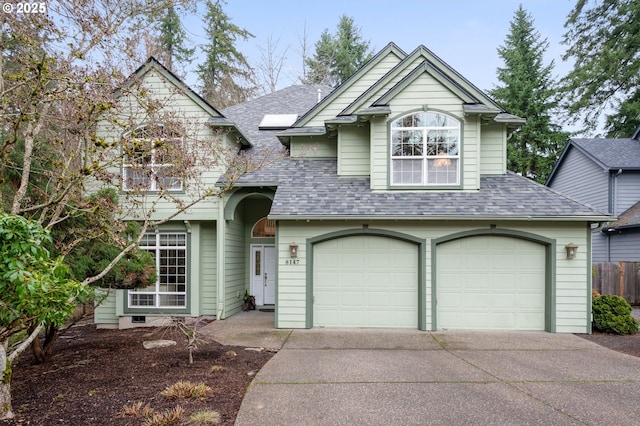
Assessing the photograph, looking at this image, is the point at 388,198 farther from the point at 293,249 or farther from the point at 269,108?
the point at 269,108

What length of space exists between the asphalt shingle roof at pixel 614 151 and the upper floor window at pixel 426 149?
34.6 ft

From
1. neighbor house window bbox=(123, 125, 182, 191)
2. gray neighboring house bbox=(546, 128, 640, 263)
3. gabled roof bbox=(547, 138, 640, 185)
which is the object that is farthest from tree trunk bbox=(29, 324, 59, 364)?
gabled roof bbox=(547, 138, 640, 185)

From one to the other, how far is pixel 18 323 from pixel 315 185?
6.62m

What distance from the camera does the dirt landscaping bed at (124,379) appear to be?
13.7 ft

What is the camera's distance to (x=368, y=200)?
29.1 feet

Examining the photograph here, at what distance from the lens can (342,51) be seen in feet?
91.5

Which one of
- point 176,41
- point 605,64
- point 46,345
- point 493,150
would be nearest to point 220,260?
point 46,345

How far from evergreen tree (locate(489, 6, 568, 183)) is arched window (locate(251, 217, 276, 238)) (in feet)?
62.6

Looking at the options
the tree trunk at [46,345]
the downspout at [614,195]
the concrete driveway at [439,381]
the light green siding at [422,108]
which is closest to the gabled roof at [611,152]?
the downspout at [614,195]

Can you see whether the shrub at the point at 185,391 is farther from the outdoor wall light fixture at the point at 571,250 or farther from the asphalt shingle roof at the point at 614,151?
the asphalt shingle roof at the point at 614,151

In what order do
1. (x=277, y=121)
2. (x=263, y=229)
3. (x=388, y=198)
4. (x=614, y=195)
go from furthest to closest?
(x=614, y=195)
(x=277, y=121)
(x=263, y=229)
(x=388, y=198)

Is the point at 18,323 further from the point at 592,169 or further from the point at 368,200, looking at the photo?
the point at 592,169

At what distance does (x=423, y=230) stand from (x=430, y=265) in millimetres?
833

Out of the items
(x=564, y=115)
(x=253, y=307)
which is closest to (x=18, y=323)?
(x=253, y=307)
